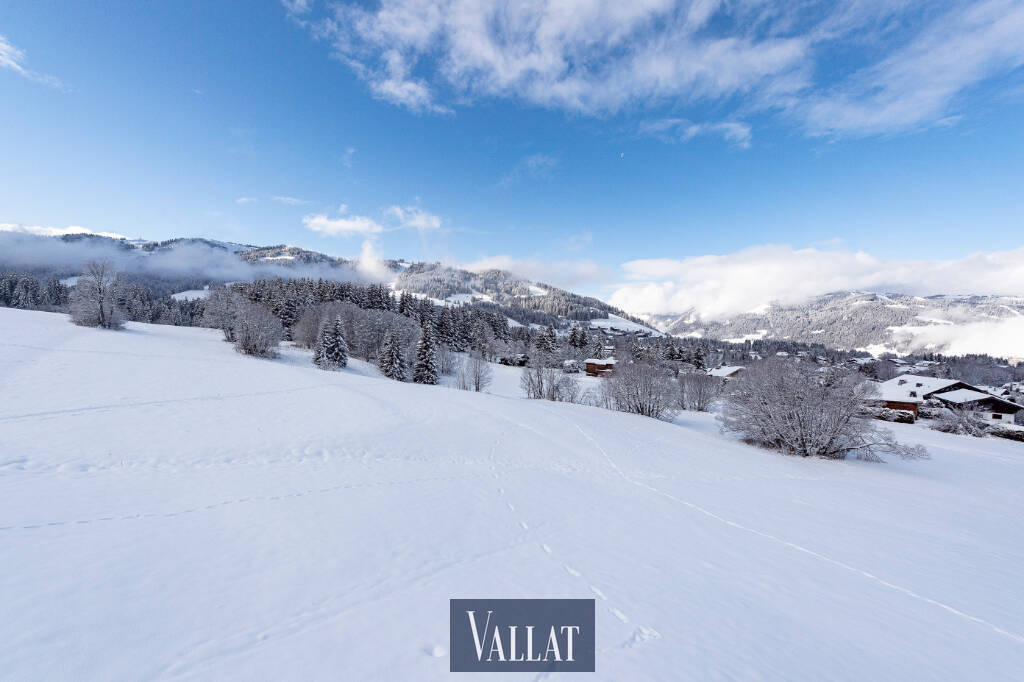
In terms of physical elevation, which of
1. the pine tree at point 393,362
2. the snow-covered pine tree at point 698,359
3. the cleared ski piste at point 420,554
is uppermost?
the snow-covered pine tree at point 698,359

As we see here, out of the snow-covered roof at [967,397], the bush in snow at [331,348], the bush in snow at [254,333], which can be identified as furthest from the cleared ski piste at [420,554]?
the snow-covered roof at [967,397]

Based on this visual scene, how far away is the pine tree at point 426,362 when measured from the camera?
5309cm

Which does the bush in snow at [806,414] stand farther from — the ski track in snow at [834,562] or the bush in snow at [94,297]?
the bush in snow at [94,297]

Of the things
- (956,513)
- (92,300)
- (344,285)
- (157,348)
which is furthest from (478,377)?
(344,285)

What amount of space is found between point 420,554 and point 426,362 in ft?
155

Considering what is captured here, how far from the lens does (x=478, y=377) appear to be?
51469 mm

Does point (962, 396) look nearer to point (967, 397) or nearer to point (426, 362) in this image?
point (967, 397)

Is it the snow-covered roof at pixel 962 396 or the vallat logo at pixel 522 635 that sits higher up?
the snow-covered roof at pixel 962 396

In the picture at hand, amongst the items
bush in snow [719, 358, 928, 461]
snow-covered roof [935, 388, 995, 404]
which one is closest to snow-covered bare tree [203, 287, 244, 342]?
bush in snow [719, 358, 928, 461]

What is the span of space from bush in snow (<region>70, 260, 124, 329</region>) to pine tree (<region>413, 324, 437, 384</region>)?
36.7 meters

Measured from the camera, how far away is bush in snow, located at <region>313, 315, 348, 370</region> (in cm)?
5031

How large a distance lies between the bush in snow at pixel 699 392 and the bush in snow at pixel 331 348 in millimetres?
50535

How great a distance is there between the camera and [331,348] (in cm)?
5122

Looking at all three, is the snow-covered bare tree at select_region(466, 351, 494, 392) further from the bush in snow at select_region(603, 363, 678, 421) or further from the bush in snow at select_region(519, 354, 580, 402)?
the bush in snow at select_region(603, 363, 678, 421)
